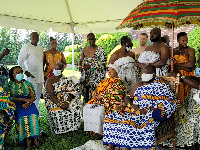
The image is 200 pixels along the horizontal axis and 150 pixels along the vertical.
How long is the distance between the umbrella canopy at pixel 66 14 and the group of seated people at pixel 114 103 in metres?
1.37

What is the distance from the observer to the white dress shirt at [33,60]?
6043mm

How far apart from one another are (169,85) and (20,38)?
53.4 feet

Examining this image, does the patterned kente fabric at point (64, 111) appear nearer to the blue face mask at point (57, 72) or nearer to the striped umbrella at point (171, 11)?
the blue face mask at point (57, 72)

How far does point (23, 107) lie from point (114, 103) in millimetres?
1750

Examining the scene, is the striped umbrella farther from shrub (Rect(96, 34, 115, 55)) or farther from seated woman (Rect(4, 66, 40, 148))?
shrub (Rect(96, 34, 115, 55))

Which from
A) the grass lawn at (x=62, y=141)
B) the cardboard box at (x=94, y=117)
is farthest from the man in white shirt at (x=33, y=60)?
the cardboard box at (x=94, y=117)

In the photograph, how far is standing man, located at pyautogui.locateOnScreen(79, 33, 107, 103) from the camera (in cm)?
632

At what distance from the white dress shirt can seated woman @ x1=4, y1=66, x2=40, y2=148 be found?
1.13 meters

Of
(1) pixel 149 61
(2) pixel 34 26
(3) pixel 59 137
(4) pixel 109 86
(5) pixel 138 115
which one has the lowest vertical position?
(3) pixel 59 137

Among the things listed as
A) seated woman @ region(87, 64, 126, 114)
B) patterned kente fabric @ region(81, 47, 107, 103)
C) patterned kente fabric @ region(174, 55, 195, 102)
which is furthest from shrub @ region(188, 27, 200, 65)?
seated woman @ region(87, 64, 126, 114)

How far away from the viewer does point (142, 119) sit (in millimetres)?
3830

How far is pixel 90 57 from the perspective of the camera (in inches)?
251

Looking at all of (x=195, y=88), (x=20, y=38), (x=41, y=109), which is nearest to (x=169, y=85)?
(x=195, y=88)

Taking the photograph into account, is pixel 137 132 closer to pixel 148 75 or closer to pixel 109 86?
pixel 148 75
